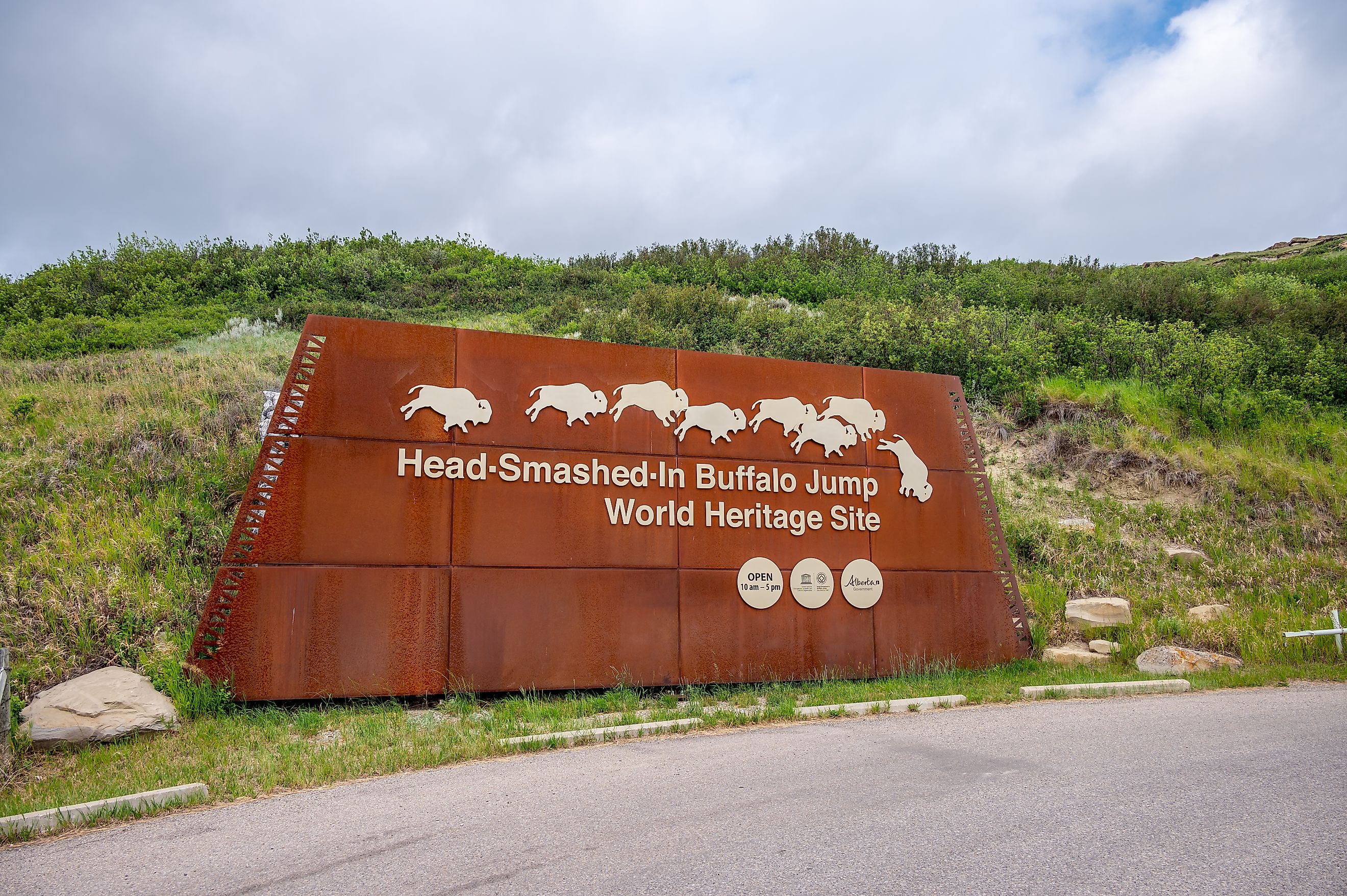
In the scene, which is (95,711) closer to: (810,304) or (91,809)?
(91,809)

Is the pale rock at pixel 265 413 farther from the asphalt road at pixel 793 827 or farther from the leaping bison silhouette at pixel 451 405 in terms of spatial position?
the asphalt road at pixel 793 827

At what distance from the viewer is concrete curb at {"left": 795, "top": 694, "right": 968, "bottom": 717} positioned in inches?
339

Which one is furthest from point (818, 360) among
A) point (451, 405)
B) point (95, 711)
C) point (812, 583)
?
point (95, 711)

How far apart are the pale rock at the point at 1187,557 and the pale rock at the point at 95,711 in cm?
1489

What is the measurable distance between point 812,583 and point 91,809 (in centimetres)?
758

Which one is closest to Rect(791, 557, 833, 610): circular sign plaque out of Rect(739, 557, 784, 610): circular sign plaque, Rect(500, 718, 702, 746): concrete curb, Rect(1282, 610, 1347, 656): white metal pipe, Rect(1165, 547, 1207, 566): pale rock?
Rect(739, 557, 784, 610): circular sign plaque

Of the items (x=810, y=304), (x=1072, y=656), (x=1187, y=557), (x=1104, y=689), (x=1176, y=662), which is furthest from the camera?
(x=810, y=304)

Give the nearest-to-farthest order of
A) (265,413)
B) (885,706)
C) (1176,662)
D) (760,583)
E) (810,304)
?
1. (885,706)
2. (760,583)
3. (1176,662)
4. (265,413)
5. (810,304)

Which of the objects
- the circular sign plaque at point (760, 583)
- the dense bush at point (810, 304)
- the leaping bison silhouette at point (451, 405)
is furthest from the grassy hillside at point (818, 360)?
the circular sign plaque at point (760, 583)

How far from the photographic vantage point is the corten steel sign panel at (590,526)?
8758mm

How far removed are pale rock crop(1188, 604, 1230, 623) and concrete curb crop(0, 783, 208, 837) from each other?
1282 centimetres

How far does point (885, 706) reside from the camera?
881 centimetres

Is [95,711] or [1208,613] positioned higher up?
[1208,613]

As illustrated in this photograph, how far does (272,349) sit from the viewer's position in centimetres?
1891
